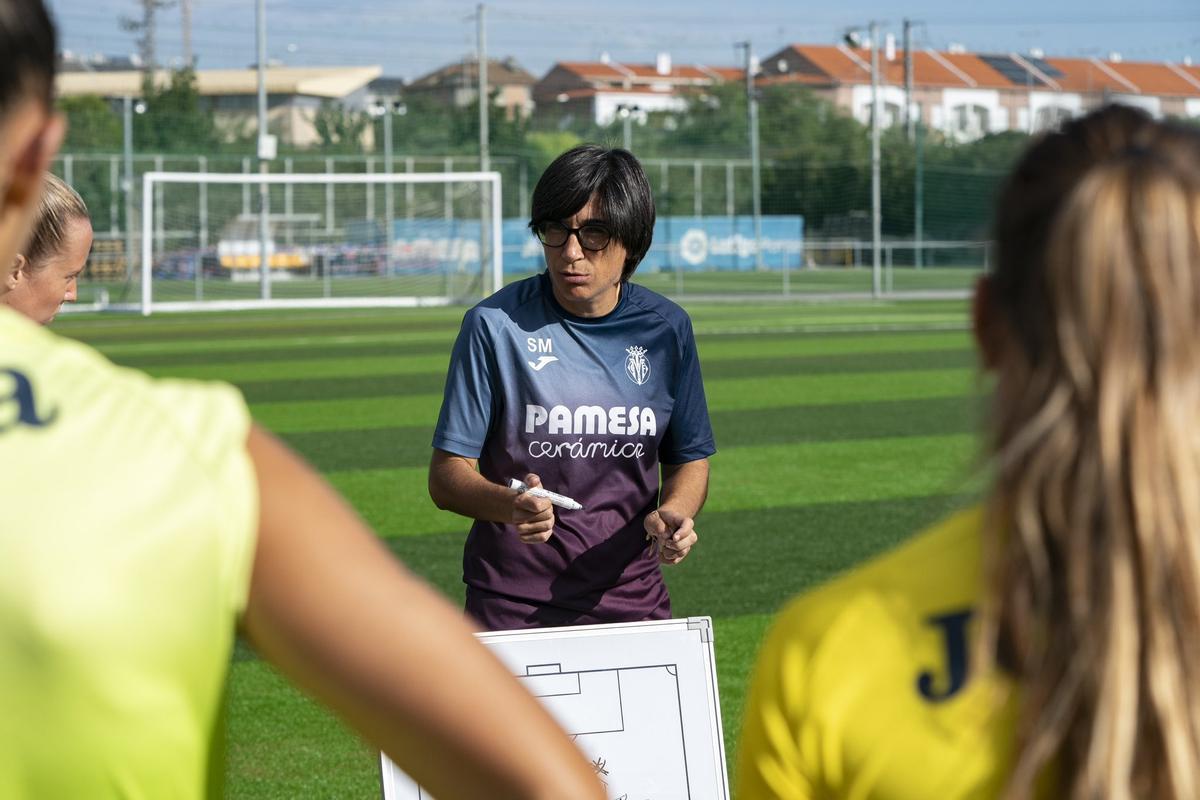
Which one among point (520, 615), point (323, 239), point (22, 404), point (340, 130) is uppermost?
point (340, 130)

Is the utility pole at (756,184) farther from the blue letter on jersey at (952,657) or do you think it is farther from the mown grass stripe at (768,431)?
the blue letter on jersey at (952,657)

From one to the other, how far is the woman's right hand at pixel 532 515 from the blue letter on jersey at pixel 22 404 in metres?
2.54

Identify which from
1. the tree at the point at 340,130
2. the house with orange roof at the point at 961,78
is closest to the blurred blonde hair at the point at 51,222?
the tree at the point at 340,130

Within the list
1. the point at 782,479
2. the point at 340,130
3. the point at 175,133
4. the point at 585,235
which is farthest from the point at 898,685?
the point at 340,130

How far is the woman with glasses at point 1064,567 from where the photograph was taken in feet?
4.29

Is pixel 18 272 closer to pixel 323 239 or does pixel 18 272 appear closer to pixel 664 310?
pixel 664 310

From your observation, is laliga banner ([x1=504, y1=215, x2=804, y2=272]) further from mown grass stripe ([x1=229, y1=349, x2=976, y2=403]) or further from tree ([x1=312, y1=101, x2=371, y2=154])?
mown grass stripe ([x1=229, y1=349, x2=976, y2=403])

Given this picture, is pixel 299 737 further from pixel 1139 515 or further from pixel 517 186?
pixel 517 186

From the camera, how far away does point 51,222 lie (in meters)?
3.55

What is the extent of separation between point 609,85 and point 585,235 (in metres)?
109

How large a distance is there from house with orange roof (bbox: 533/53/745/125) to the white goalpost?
58478 millimetres

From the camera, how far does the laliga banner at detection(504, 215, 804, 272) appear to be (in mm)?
46500

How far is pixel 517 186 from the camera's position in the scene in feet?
149

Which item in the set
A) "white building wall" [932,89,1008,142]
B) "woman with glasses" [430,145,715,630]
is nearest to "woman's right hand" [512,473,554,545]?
"woman with glasses" [430,145,715,630]
